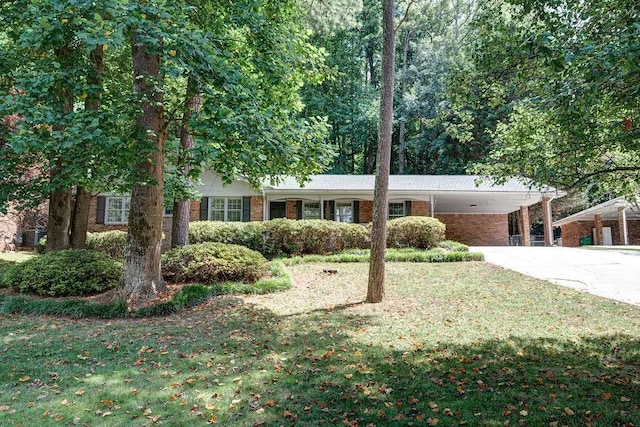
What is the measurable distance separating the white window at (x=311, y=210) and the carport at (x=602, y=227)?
16.7m

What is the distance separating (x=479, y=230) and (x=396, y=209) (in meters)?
6.73

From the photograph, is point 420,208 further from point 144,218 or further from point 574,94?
point 574,94

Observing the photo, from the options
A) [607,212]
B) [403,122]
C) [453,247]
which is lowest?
[453,247]

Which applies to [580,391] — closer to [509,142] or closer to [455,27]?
[509,142]

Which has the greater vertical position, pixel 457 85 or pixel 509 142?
pixel 457 85

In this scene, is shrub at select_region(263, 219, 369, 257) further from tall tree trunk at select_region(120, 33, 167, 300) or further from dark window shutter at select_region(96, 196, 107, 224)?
dark window shutter at select_region(96, 196, 107, 224)

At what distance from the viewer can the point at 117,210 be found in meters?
17.8

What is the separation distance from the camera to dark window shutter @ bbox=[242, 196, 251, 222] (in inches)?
687

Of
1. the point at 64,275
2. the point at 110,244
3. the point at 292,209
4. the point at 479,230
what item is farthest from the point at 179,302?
the point at 479,230

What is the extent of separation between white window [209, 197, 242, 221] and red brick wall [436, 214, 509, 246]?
1203 centimetres

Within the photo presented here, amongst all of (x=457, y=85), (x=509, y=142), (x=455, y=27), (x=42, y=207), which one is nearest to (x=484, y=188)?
(x=455, y=27)

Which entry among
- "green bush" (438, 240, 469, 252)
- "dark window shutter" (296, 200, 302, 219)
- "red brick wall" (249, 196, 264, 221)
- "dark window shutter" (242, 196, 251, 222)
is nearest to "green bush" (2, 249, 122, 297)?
"dark window shutter" (242, 196, 251, 222)

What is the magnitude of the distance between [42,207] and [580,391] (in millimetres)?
20439

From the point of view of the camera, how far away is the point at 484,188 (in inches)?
702
